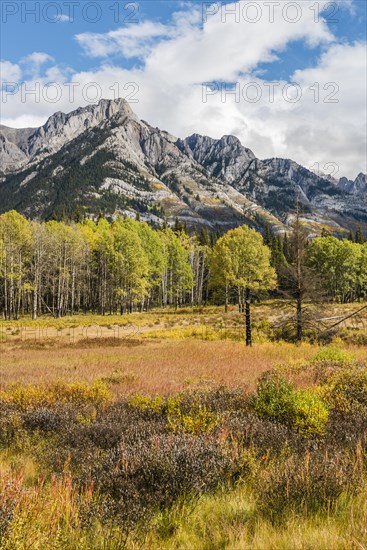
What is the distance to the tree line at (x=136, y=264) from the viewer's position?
39.7 meters

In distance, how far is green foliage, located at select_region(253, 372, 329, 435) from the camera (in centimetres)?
542

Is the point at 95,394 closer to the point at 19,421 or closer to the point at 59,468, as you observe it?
the point at 19,421

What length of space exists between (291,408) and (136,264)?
1786 inches

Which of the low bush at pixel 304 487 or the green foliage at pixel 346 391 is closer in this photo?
the low bush at pixel 304 487

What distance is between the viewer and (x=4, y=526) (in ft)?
8.40

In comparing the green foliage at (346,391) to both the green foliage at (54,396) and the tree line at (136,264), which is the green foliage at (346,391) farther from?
the tree line at (136,264)

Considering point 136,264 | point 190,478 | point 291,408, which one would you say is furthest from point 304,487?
point 136,264

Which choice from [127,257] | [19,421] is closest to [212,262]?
[127,257]

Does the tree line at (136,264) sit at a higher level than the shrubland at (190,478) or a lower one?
higher

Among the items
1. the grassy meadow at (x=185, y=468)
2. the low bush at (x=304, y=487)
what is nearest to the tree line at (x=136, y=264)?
the grassy meadow at (x=185, y=468)

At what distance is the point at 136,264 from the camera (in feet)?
165

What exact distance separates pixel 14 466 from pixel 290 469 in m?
3.51

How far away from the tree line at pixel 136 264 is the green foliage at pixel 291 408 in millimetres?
17256

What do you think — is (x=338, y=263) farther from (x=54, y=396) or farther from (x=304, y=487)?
→ (x=304, y=487)
